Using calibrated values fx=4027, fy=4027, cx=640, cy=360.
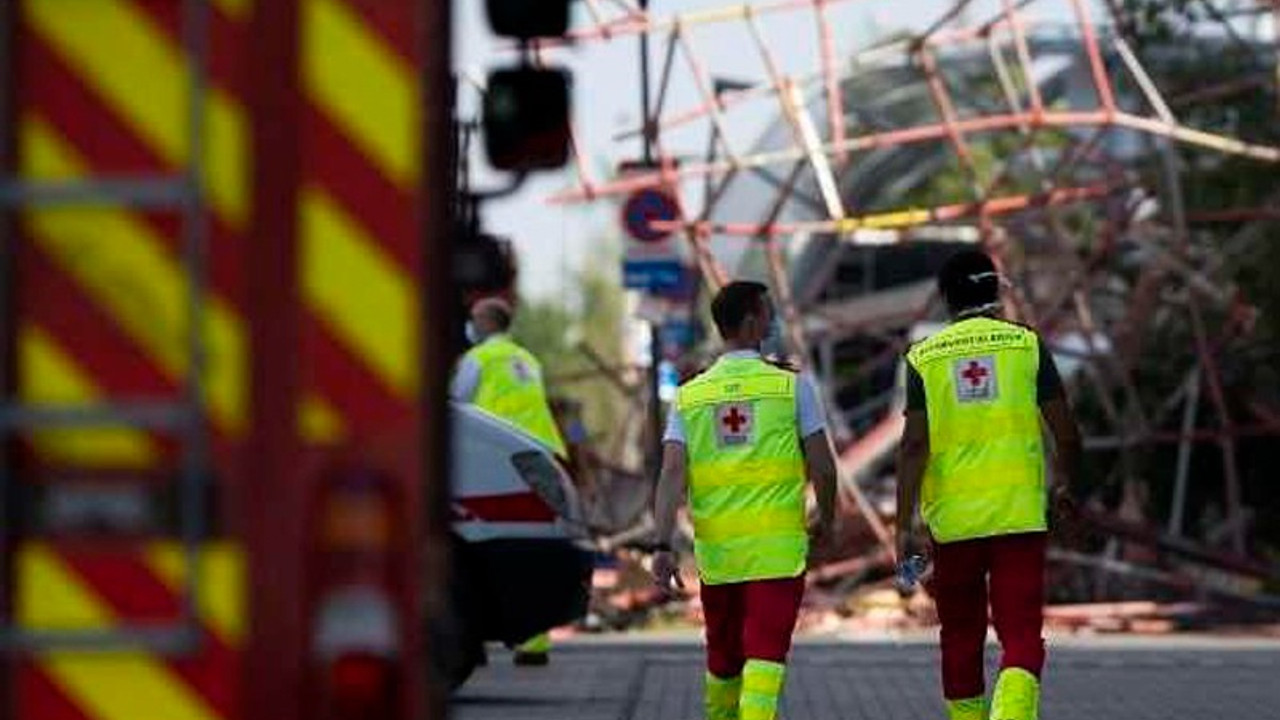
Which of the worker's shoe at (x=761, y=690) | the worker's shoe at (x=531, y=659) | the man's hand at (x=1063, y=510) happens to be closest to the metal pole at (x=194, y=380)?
the worker's shoe at (x=761, y=690)

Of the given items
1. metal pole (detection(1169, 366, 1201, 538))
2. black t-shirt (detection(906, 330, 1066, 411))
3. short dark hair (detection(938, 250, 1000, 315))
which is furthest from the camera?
metal pole (detection(1169, 366, 1201, 538))

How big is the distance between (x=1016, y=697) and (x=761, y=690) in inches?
30.6

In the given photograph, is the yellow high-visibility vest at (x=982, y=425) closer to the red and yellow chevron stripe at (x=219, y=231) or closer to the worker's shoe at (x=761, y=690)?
the worker's shoe at (x=761, y=690)

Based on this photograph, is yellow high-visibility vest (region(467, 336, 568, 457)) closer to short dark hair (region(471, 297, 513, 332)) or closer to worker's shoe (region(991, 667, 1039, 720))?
short dark hair (region(471, 297, 513, 332))

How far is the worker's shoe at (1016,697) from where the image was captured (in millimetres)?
12242

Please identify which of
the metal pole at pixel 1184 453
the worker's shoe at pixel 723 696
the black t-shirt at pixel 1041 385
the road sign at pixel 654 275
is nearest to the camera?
the black t-shirt at pixel 1041 385

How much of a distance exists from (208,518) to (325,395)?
232mm

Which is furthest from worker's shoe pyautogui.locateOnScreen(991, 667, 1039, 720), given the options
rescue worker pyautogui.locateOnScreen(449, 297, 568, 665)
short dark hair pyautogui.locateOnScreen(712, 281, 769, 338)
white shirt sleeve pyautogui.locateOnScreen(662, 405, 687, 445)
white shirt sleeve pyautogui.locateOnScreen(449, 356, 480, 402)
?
rescue worker pyautogui.locateOnScreen(449, 297, 568, 665)

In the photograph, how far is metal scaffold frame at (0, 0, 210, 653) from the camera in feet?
17.9

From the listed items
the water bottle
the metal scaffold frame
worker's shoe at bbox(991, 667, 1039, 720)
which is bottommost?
worker's shoe at bbox(991, 667, 1039, 720)

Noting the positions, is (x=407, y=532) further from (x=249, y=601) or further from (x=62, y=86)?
(x=62, y=86)

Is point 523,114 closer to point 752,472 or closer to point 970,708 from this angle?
point 752,472

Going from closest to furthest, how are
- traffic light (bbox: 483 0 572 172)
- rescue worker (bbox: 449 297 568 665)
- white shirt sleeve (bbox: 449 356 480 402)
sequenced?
traffic light (bbox: 483 0 572 172) < white shirt sleeve (bbox: 449 356 480 402) < rescue worker (bbox: 449 297 568 665)

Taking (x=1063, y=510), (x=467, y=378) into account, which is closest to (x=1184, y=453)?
(x=467, y=378)
